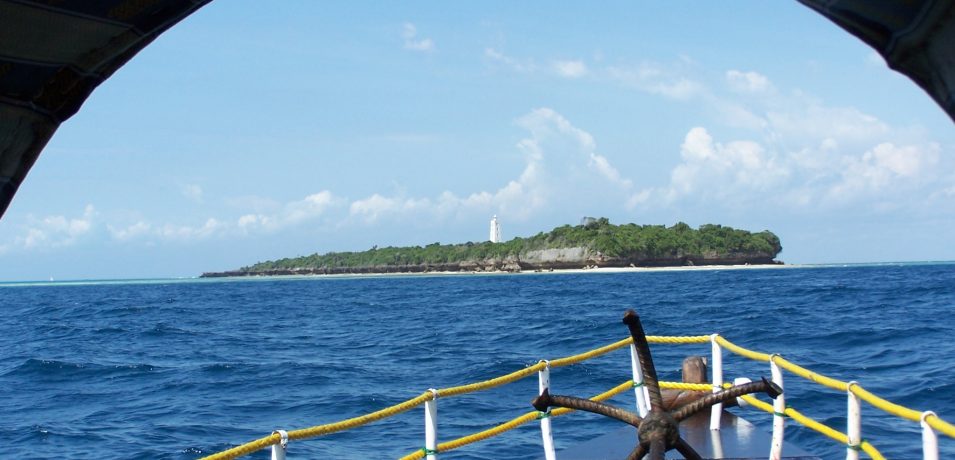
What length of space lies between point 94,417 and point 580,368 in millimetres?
9460

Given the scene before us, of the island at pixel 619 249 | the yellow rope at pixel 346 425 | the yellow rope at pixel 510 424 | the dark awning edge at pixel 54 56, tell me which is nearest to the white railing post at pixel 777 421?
the yellow rope at pixel 510 424

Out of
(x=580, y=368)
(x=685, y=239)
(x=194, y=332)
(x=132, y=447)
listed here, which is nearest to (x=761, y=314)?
(x=580, y=368)

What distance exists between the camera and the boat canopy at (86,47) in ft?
5.11

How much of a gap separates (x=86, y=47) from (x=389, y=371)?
19920mm

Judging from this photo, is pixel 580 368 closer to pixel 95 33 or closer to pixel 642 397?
pixel 642 397

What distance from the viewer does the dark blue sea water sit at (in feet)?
43.7

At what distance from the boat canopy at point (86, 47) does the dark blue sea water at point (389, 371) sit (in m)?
9.57

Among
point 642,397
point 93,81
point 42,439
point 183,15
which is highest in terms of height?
point 183,15

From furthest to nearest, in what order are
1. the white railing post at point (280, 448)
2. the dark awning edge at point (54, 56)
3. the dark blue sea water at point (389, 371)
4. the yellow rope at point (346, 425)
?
the dark blue sea water at point (389, 371)
the yellow rope at point (346, 425)
the white railing post at point (280, 448)
the dark awning edge at point (54, 56)

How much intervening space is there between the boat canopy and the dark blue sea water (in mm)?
9567

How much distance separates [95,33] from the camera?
186 cm

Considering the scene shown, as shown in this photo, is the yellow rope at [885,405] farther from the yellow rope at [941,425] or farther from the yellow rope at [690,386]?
the yellow rope at [690,386]

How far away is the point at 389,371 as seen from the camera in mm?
21438

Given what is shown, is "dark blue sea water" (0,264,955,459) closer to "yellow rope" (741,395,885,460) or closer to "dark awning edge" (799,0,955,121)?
"yellow rope" (741,395,885,460)
